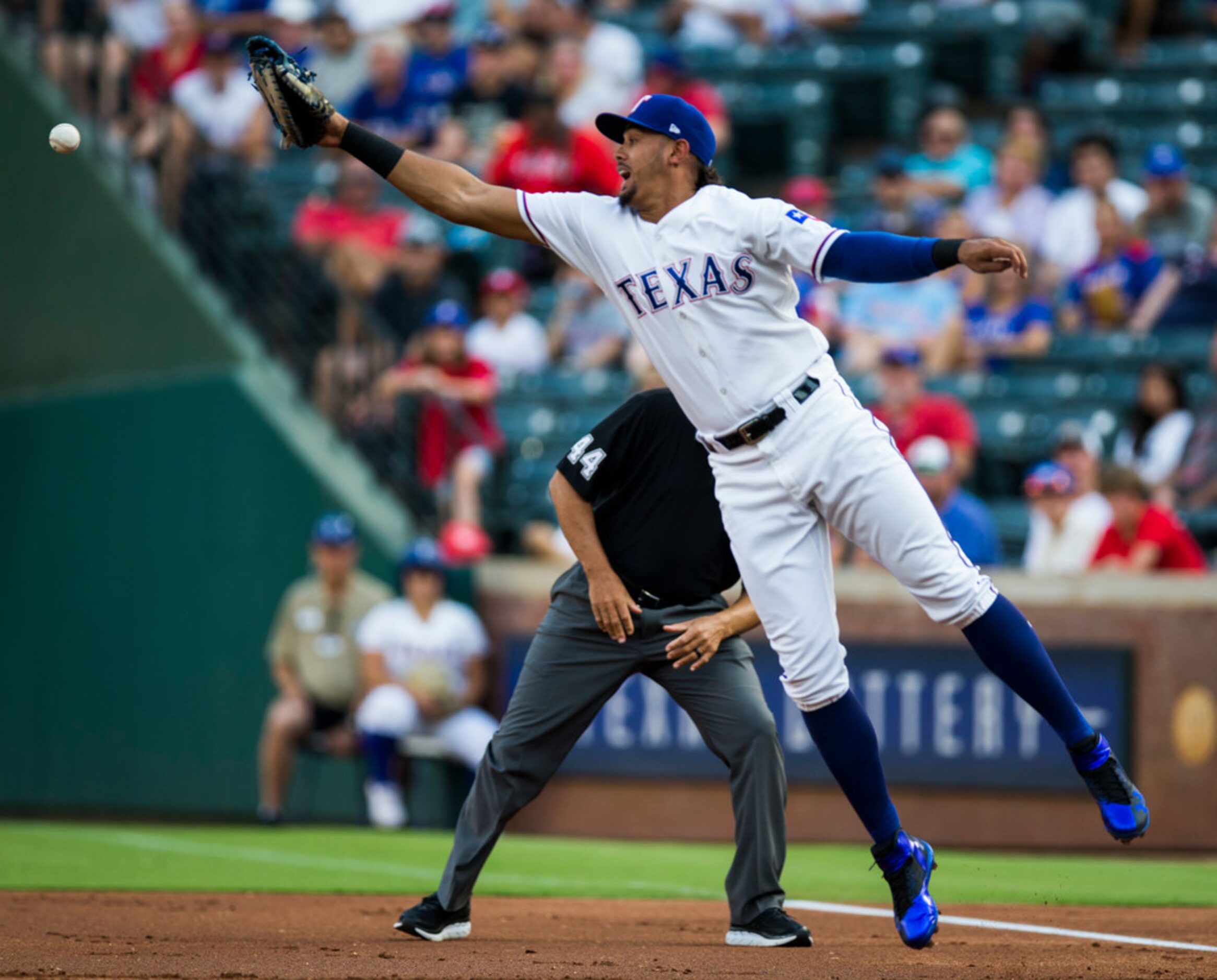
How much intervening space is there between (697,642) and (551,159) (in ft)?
23.4

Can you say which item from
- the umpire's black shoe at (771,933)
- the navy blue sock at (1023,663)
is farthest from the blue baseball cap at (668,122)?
the umpire's black shoe at (771,933)

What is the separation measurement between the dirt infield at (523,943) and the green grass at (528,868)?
428mm

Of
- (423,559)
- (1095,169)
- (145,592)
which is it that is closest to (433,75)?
(145,592)

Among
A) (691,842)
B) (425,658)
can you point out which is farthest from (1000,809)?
(425,658)

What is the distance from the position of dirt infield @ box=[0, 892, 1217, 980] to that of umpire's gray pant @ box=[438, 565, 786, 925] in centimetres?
22

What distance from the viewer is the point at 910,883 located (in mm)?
4402

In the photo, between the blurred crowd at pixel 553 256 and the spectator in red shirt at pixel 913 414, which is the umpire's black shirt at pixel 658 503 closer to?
the blurred crowd at pixel 553 256

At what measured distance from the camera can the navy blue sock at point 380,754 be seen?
9461mm

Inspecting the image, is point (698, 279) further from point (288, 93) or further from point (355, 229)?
point (355, 229)

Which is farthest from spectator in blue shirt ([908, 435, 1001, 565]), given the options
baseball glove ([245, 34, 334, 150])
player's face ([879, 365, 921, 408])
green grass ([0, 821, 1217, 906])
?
baseball glove ([245, 34, 334, 150])

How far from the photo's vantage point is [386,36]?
1402 cm

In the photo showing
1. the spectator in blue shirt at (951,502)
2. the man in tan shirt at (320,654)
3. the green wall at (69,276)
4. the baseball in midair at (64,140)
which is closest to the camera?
the baseball in midair at (64,140)

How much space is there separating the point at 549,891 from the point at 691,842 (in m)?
2.99

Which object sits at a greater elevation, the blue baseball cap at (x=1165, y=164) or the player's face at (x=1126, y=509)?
the blue baseball cap at (x=1165, y=164)
